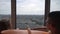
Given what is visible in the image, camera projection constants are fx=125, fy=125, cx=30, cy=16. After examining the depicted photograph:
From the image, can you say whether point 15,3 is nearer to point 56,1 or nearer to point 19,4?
point 19,4

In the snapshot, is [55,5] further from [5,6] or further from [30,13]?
[5,6]

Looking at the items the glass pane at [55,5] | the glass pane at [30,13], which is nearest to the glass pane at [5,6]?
the glass pane at [30,13]

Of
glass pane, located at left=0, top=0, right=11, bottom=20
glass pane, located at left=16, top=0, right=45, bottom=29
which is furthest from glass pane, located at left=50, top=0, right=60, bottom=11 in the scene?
glass pane, located at left=0, top=0, right=11, bottom=20

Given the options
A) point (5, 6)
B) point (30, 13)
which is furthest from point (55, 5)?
point (5, 6)

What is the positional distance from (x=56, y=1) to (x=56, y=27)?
7.48 ft

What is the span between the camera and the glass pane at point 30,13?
10.6 feet

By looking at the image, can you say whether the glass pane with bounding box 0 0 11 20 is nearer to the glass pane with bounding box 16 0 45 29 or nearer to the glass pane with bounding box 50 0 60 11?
the glass pane with bounding box 16 0 45 29

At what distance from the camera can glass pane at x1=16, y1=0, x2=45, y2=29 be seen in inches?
127

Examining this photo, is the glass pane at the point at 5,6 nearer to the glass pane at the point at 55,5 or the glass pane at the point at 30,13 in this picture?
the glass pane at the point at 30,13

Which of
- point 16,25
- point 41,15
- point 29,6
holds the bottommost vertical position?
point 16,25

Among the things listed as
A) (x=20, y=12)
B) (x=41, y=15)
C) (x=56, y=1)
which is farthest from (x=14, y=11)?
(x=56, y=1)

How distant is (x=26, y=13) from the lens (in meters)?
3.24

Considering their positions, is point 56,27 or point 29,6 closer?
point 56,27

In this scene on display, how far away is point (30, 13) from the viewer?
3.24 metres
